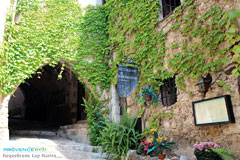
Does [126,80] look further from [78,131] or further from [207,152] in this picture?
[78,131]

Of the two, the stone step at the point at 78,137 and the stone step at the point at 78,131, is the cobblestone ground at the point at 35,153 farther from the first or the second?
the stone step at the point at 78,131

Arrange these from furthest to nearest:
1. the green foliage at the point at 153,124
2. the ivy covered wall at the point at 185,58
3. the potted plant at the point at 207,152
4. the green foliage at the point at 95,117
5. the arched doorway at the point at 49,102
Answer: the arched doorway at the point at 49,102
the green foliage at the point at 95,117
the green foliage at the point at 153,124
the ivy covered wall at the point at 185,58
the potted plant at the point at 207,152

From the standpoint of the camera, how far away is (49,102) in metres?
11.6

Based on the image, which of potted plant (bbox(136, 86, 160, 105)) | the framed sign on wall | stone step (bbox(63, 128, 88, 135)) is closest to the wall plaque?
potted plant (bbox(136, 86, 160, 105))

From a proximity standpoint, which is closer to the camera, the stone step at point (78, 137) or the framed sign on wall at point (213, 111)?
the framed sign on wall at point (213, 111)

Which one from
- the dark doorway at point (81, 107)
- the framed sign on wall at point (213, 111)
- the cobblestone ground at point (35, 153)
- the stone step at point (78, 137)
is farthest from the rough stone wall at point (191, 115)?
the dark doorway at point (81, 107)

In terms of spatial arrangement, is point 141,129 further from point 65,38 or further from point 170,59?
point 65,38

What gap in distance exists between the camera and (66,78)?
9844 millimetres

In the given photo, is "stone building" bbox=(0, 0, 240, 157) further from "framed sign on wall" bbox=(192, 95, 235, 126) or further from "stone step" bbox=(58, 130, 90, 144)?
"stone step" bbox=(58, 130, 90, 144)

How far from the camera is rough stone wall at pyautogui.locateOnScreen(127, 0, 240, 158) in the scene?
306 cm

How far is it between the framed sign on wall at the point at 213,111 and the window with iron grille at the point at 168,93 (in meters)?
0.98

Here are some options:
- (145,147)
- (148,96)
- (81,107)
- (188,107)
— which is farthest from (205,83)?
(81,107)

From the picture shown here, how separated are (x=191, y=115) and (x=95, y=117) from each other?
3.02 meters

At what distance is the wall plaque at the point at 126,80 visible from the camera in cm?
391
